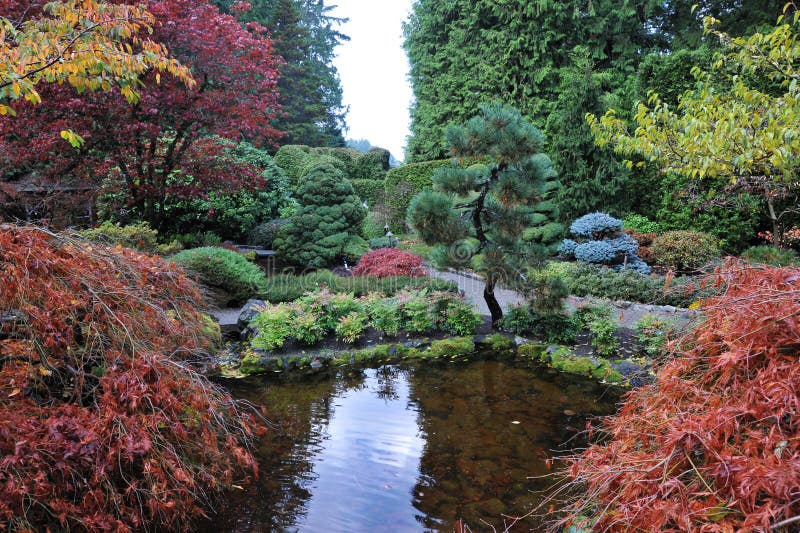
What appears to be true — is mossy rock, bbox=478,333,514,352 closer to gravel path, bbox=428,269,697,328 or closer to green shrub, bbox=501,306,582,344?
green shrub, bbox=501,306,582,344

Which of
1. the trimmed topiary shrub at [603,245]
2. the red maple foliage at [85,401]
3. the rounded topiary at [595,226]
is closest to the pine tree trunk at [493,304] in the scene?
the trimmed topiary shrub at [603,245]

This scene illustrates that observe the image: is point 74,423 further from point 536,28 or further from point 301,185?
point 536,28

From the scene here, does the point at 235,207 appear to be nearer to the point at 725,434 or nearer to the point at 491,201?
the point at 491,201

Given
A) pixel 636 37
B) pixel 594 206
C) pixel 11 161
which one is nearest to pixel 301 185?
pixel 11 161

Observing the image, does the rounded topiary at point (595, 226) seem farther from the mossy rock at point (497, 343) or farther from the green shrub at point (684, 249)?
the mossy rock at point (497, 343)

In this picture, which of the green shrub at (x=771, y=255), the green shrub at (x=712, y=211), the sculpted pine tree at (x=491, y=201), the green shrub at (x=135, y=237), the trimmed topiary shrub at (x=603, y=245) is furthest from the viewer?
the trimmed topiary shrub at (x=603, y=245)

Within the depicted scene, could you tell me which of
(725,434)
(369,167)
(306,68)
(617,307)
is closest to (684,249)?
(617,307)

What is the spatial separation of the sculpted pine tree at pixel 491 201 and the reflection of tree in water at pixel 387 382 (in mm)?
1331

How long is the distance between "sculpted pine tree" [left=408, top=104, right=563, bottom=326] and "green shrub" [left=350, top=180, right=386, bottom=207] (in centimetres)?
1138

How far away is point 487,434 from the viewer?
3793 millimetres

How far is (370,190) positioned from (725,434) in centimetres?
1643

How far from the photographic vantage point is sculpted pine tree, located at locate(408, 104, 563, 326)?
552cm

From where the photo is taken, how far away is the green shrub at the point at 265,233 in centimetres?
1162

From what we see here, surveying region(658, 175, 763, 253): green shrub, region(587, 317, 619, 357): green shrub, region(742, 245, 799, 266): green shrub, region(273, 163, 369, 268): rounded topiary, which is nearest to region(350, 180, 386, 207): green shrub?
region(273, 163, 369, 268): rounded topiary
